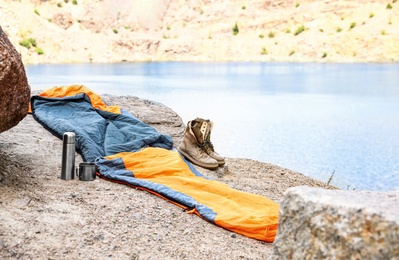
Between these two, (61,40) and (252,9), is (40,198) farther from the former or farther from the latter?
(252,9)

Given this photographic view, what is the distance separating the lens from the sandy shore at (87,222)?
228cm

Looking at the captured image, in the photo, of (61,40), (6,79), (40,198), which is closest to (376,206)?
(40,198)

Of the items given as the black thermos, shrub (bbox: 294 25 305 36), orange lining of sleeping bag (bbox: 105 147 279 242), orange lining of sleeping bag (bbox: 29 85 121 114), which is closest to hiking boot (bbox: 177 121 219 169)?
orange lining of sleeping bag (bbox: 105 147 279 242)

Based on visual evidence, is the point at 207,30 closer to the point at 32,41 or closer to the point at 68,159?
the point at 32,41

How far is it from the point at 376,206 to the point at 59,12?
546 inches

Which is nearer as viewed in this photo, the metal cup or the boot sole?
the metal cup

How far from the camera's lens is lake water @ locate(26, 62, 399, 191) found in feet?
21.4

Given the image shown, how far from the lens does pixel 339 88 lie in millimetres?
11562

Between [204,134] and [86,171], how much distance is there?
1234mm

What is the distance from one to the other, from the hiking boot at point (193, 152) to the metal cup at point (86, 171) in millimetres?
1085

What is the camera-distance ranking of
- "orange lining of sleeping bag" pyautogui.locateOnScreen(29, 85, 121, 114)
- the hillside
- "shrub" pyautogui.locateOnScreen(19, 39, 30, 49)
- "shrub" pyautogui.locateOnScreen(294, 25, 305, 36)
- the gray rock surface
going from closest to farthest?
the gray rock surface < "orange lining of sleeping bag" pyautogui.locateOnScreen(29, 85, 121, 114) < "shrub" pyautogui.locateOnScreen(19, 39, 30, 49) < the hillside < "shrub" pyautogui.locateOnScreen(294, 25, 305, 36)

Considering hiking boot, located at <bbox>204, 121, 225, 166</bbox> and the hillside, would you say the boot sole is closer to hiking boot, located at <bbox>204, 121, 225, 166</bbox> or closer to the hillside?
hiking boot, located at <bbox>204, 121, 225, 166</bbox>

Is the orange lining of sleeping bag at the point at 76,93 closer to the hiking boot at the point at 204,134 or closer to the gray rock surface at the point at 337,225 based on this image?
the hiking boot at the point at 204,134

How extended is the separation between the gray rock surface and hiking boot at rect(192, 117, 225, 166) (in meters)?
2.82
